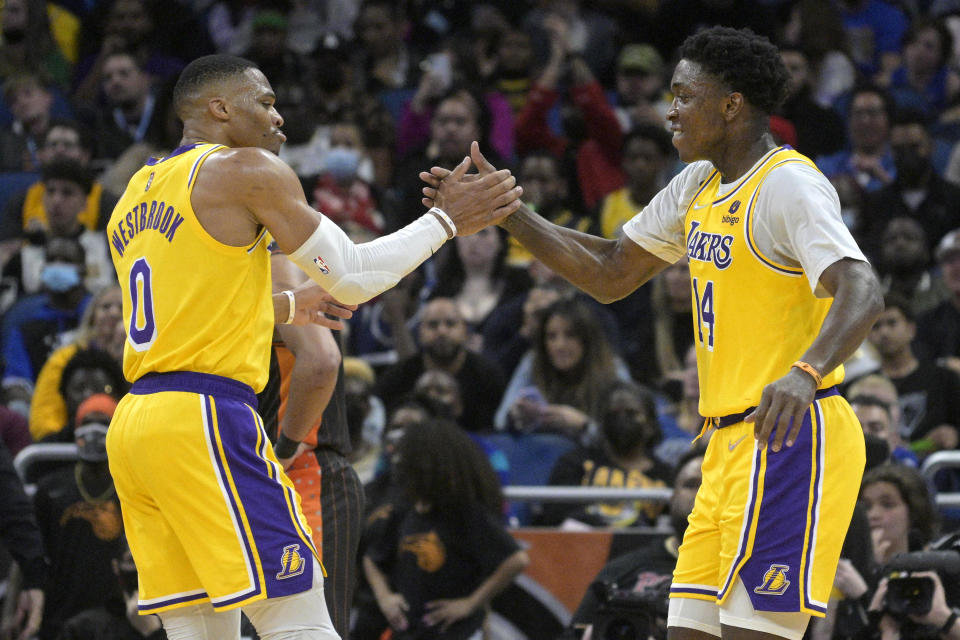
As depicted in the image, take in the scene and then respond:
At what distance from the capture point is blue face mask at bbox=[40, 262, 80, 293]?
1027cm

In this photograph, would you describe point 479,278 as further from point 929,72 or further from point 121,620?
point 929,72

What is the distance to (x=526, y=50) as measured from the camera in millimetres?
12977

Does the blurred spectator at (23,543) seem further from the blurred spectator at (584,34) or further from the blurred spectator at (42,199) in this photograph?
the blurred spectator at (584,34)

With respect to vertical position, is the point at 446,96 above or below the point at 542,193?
above

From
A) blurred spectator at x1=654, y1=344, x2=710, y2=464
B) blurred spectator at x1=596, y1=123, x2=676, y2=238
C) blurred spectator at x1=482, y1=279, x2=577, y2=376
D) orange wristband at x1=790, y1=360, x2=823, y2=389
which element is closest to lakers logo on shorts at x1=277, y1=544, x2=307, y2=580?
orange wristband at x1=790, y1=360, x2=823, y2=389

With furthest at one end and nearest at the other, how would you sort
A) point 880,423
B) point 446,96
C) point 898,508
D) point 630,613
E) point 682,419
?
point 446,96 → point 682,419 → point 880,423 → point 898,508 → point 630,613

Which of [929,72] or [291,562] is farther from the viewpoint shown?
[929,72]

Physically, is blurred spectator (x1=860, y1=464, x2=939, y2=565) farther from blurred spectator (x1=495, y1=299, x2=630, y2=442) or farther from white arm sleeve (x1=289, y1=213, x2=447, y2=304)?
white arm sleeve (x1=289, y1=213, x2=447, y2=304)

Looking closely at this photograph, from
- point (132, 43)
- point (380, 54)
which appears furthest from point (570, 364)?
point (132, 43)

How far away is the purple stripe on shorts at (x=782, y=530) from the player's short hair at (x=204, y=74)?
224cm

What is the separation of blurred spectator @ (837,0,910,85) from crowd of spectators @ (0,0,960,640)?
2cm

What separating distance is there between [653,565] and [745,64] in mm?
3169

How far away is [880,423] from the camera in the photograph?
811 centimetres

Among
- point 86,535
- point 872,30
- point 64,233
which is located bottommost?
point 86,535
